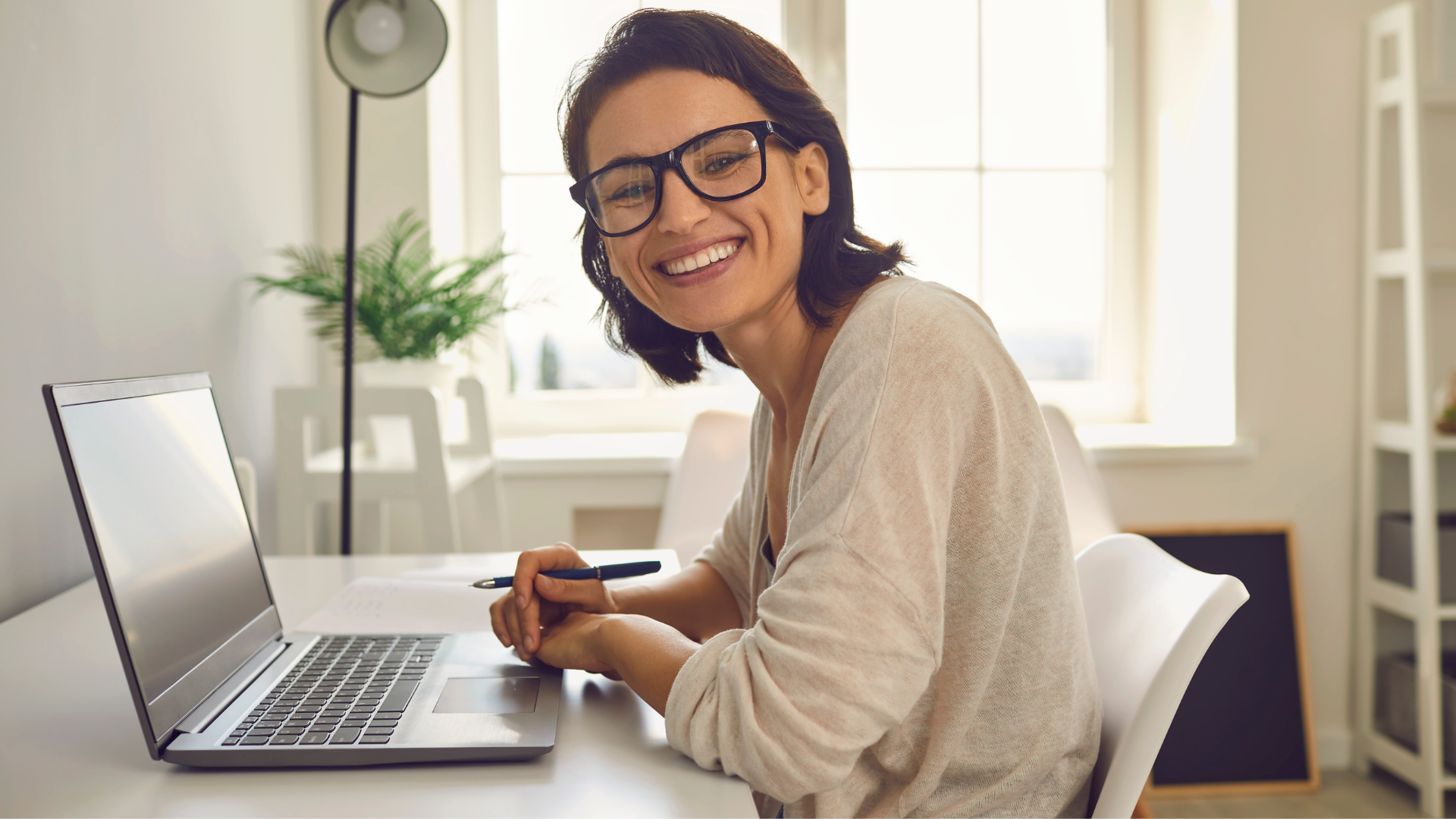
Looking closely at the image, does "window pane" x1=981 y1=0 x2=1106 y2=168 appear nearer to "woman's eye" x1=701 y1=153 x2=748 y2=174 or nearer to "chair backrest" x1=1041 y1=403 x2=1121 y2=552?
"chair backrest" x1=1041 y1=403 x2=1121 y2=552

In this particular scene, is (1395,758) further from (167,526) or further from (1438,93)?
(167,526)

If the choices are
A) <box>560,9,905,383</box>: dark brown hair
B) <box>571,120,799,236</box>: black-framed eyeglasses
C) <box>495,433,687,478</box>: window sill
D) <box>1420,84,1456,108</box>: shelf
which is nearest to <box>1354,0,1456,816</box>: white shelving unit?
<box>1420,84,1456,108</box>: shelf

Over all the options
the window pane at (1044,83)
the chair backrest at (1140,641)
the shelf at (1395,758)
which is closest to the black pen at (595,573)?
the chair backrest at (1140,641)

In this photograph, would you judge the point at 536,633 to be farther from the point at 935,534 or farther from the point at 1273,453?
the point at 1273,453

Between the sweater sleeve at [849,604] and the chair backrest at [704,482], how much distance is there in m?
1.26

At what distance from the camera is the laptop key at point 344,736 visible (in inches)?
26.5

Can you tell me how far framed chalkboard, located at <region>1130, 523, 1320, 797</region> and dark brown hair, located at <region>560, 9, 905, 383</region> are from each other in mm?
1757

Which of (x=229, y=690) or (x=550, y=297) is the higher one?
(x=550, y=297)

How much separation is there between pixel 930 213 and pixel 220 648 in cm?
232

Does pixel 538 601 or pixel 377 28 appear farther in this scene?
pixel 377 28

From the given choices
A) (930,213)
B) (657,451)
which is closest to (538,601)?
(657,451)

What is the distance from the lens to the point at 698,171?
2.89ft

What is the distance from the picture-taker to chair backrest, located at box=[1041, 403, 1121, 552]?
1890 mm

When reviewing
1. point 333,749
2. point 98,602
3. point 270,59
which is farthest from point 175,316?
point 333,749
